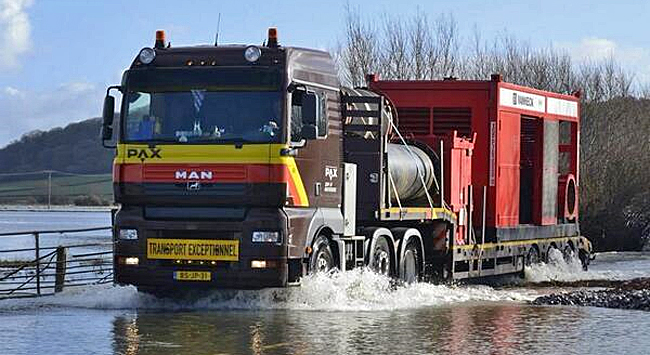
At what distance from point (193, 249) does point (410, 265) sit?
4.94 meters

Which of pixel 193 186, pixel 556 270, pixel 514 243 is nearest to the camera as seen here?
pixel 193 186

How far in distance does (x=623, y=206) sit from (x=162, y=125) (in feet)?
103

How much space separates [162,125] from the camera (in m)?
17.0

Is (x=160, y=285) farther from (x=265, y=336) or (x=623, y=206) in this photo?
(x=623, y=206)

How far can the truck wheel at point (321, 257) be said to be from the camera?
17406mm

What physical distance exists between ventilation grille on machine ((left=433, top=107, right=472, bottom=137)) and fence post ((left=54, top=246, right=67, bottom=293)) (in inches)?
280

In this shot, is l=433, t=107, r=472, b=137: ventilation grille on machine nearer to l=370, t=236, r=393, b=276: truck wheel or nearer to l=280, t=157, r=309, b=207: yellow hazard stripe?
l=370, t=236, r=393, b=276: truck wheel

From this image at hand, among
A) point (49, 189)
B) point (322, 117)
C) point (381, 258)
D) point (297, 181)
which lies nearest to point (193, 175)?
point (297, 181)

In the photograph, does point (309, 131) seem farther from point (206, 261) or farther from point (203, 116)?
point (206, 261)

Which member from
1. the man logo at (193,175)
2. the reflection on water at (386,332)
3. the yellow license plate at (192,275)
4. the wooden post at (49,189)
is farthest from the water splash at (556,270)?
the wooden post at (49,189)

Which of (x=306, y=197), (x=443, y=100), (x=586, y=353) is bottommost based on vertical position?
(x=586, y=353)

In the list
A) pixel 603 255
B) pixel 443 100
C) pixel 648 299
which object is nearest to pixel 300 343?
pixel 648 299

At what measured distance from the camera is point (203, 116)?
16.9 meters

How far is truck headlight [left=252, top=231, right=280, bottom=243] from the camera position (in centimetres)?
1658
